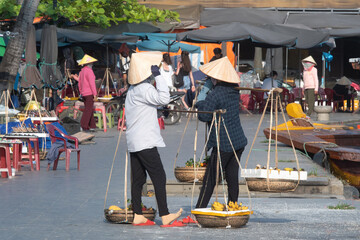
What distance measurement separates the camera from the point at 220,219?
8.31 meters

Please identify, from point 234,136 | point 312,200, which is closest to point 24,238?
point 234,136

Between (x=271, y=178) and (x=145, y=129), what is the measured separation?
4.66 feet

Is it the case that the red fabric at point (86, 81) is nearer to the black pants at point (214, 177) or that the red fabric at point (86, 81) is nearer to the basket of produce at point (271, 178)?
the black pants at point (214, 177)

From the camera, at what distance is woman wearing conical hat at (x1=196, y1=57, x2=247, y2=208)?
28.5 feet

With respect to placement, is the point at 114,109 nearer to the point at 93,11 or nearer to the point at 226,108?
the point at 93,11

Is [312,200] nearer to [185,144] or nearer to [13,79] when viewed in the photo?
[185,144]

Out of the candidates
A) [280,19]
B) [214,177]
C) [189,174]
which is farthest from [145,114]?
[280,19]

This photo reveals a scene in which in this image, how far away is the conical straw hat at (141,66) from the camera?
28.1 feet

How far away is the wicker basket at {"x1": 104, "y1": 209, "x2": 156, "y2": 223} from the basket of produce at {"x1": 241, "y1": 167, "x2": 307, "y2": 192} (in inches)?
42.3

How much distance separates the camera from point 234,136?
8.70 meters

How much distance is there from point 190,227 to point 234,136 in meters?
1.05

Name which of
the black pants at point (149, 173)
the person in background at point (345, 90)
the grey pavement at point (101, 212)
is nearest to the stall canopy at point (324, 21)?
the person in background at point (345, 90)

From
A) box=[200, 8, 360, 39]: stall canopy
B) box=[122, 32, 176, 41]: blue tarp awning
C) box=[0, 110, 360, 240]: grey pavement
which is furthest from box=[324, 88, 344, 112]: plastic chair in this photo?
box=[0, 110, 360, 240]: grey pavement

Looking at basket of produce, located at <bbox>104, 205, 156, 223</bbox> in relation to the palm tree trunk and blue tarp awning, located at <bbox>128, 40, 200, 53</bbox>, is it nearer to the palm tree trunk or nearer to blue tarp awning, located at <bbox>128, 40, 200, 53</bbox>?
the palm tree trunk
